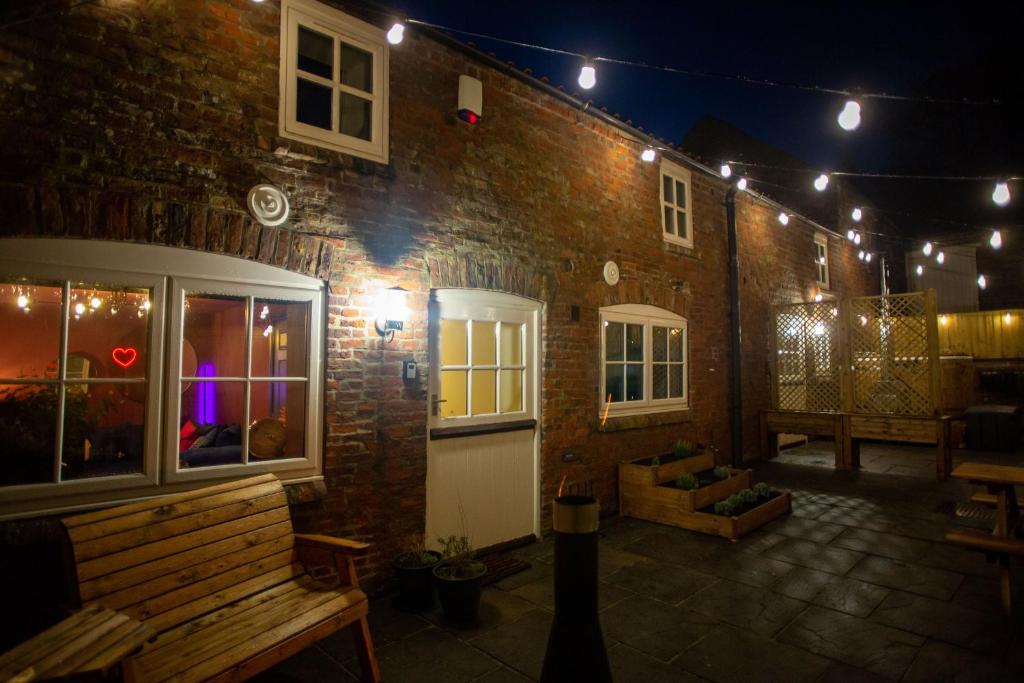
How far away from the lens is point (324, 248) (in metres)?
4.00

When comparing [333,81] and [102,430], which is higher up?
[333,81]

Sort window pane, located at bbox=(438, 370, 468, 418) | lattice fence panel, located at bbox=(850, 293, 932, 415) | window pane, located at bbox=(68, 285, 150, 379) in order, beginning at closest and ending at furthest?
window pane, located at bbox=(68, 285, 150, 379) → window pane, located at bbox=(438, 370, 468, 418) → lattice fence panel, located at bbox=(850, 293, 932, 415)

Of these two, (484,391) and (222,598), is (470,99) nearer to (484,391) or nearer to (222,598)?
(484,391)

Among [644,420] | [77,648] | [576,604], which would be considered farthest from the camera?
[644,420]

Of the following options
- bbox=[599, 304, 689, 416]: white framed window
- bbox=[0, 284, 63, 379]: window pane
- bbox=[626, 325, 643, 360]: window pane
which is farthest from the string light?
bbox=[626, 325, 643, 360]: window pane

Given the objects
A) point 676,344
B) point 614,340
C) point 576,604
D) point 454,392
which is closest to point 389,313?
point 454,392

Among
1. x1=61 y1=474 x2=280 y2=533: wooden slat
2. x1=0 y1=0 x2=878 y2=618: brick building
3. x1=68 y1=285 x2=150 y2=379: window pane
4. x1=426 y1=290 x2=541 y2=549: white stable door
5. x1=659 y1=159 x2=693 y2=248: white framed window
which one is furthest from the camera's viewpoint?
x1=659 y1=159 x2=693 y2=248: white framed window

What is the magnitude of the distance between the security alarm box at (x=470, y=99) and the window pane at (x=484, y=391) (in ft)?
8.03

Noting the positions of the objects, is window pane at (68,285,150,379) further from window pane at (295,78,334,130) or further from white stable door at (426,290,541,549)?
white stable door at (426,290,541,549)

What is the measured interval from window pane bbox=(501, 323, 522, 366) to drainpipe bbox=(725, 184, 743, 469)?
16.0 ft

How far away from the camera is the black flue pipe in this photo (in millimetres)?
2238

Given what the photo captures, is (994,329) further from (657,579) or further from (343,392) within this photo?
(343,392)

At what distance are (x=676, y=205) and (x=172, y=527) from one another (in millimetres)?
7255

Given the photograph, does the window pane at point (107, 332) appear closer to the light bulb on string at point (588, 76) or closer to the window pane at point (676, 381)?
the light bulb on string at point (588, 76)
